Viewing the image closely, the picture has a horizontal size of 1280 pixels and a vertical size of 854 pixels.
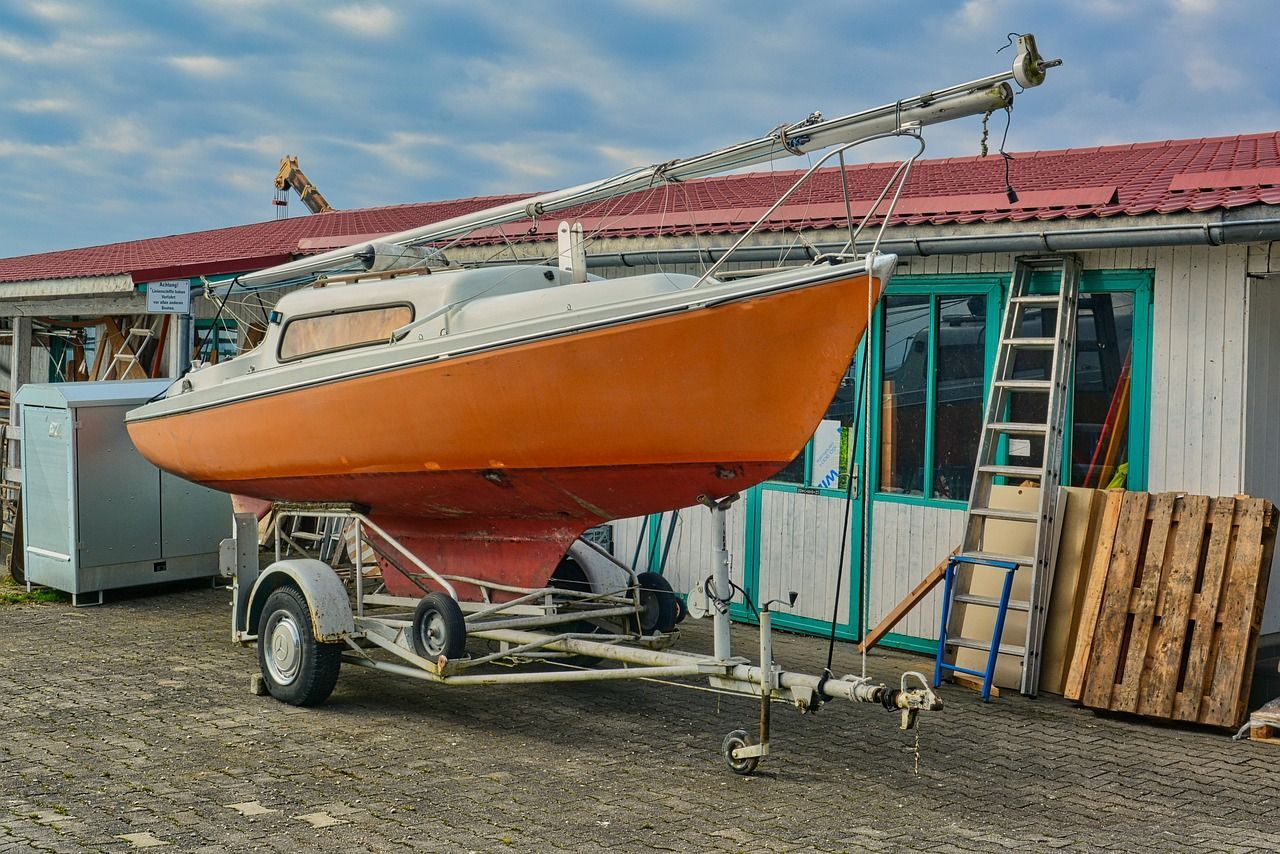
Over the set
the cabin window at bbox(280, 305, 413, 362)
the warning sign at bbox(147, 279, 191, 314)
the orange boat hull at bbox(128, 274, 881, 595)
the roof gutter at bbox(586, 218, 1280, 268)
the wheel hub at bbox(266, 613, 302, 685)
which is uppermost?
the roof gutter at bbox(586, 218, 1280, 268)

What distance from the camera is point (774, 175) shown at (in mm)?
15320

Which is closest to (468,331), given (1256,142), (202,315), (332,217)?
(1256,142)

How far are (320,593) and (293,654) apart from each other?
508 mm

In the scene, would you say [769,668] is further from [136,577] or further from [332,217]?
[332,217]

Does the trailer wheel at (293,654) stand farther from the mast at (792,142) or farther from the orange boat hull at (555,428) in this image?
the mast at (792,142)

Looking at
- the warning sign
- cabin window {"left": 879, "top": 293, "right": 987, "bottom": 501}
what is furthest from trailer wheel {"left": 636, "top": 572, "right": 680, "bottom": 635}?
the warning sign

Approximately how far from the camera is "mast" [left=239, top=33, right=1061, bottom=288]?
235 inches

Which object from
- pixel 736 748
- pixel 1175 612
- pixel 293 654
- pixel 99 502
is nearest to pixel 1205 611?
pixel 1175 612

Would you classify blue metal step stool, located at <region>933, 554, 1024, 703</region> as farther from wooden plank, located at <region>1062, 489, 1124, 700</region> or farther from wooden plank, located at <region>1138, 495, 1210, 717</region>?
wooden plank, located at <region>1138, 495, 1210, 717</region>

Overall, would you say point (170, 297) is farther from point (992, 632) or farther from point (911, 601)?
point (992, 632)

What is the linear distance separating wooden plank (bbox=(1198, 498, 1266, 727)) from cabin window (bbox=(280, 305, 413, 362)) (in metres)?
5.18

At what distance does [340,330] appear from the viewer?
27.4 ft

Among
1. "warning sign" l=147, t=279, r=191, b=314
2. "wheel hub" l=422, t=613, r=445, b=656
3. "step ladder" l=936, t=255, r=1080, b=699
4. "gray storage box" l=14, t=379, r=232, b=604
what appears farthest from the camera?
"warning sign" l=147, t=279, r=191, b=314

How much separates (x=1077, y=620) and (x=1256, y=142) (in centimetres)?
623
